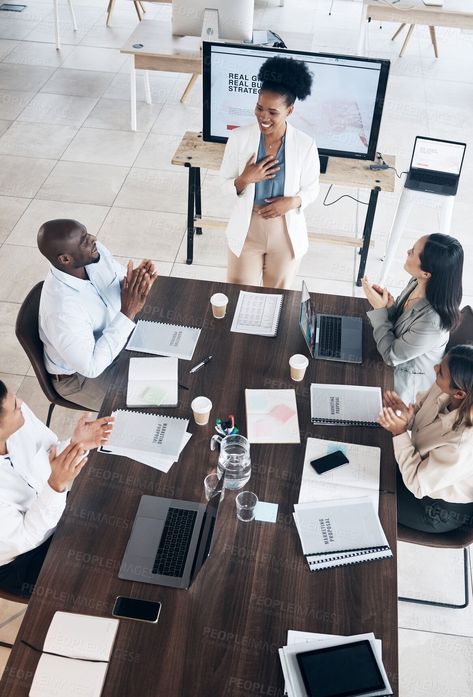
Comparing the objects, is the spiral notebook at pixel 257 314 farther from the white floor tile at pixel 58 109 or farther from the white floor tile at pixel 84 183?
the white floor tile at pixel 58 109

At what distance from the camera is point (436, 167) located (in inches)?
139

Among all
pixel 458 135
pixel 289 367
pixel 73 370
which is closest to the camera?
pixel 289 367

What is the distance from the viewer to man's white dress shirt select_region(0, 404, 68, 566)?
6.17 feet

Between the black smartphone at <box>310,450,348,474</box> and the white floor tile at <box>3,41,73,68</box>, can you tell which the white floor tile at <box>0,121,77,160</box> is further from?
the black smartphone at <box>310,450,348,474</box>

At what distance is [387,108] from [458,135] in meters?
0.78

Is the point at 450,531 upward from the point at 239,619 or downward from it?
downward

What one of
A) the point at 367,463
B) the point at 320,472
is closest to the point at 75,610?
the point at 320,472

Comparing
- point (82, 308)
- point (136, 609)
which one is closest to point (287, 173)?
point (82, 308)

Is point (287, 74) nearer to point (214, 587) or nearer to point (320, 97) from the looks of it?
point (320, 97)

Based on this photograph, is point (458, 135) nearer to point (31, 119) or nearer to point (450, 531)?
point (31, 119)

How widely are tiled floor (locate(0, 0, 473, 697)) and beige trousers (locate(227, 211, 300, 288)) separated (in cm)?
83

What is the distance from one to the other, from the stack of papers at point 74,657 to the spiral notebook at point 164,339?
3.57 ft

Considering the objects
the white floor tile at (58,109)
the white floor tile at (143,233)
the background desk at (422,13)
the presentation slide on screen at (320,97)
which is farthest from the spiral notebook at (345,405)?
the background desk at (422,13)

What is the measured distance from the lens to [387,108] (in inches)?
231
